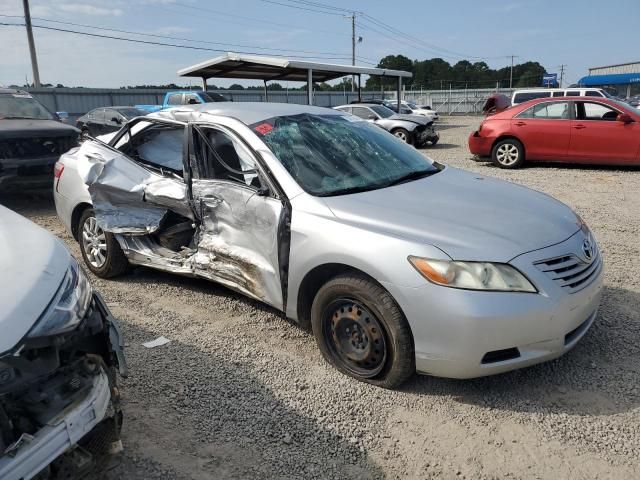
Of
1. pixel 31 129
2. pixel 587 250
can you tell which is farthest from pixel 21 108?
pixel 587 250

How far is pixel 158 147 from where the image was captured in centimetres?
459

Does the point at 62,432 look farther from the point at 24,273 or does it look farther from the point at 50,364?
the point at 24,273

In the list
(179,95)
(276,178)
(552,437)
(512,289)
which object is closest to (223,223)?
(276,178)

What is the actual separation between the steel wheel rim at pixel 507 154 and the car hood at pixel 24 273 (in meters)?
10.3

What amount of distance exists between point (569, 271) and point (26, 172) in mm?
7382

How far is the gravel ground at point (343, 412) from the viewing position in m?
2.41

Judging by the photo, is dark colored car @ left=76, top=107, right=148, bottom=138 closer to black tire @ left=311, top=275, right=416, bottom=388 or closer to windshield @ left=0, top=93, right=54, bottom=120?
windshield @ left=0, top=93, right=54, bottom=120

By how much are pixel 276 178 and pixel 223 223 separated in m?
0.65

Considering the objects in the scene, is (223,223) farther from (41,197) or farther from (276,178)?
(41,197)

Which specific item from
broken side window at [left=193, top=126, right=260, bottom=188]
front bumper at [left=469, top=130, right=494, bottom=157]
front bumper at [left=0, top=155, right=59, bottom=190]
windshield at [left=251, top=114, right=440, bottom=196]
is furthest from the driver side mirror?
→ front bumper at [left=0, top=155, right=59, bottom=190]

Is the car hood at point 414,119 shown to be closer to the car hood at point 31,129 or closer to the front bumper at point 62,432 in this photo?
the car hood at point 31,129

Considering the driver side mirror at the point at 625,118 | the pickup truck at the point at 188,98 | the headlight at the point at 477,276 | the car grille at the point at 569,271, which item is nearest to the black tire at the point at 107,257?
the headlight at the point at 477,276

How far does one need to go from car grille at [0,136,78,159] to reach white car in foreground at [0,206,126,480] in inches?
238

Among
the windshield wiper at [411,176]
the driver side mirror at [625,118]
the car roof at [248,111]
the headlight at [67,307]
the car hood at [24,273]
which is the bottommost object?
the headlight at [67,307]
